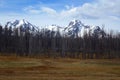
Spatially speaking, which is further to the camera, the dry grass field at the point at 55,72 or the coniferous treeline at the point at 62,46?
the coniferous treeline at the point at 62,46

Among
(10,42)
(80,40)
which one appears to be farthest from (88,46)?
(10,42)

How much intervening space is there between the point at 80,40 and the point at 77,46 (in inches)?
102

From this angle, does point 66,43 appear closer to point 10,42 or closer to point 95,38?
point 95,38

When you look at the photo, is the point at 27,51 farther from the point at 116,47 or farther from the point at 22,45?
the point at 116,47

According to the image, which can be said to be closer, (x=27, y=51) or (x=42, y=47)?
(x=27, y=51)

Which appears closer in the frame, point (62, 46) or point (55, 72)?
point (55, 72)

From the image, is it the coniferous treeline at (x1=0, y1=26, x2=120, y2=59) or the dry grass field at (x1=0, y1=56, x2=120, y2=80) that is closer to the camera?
the dry grass field at (x1=0, y1=56, x2=120, y2=80)

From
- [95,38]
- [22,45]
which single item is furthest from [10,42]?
[95,38]

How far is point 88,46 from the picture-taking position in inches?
4500

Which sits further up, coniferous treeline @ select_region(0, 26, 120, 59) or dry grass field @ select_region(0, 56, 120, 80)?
coniferous treeline @ select_region(0, 26, 120, 59)

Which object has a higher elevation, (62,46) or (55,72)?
(62,46)

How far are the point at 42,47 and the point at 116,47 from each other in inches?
1051

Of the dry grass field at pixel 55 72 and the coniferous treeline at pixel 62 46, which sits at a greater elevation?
the coniferous treeline at pixel 62 46

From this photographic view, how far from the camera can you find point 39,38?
118 meters
